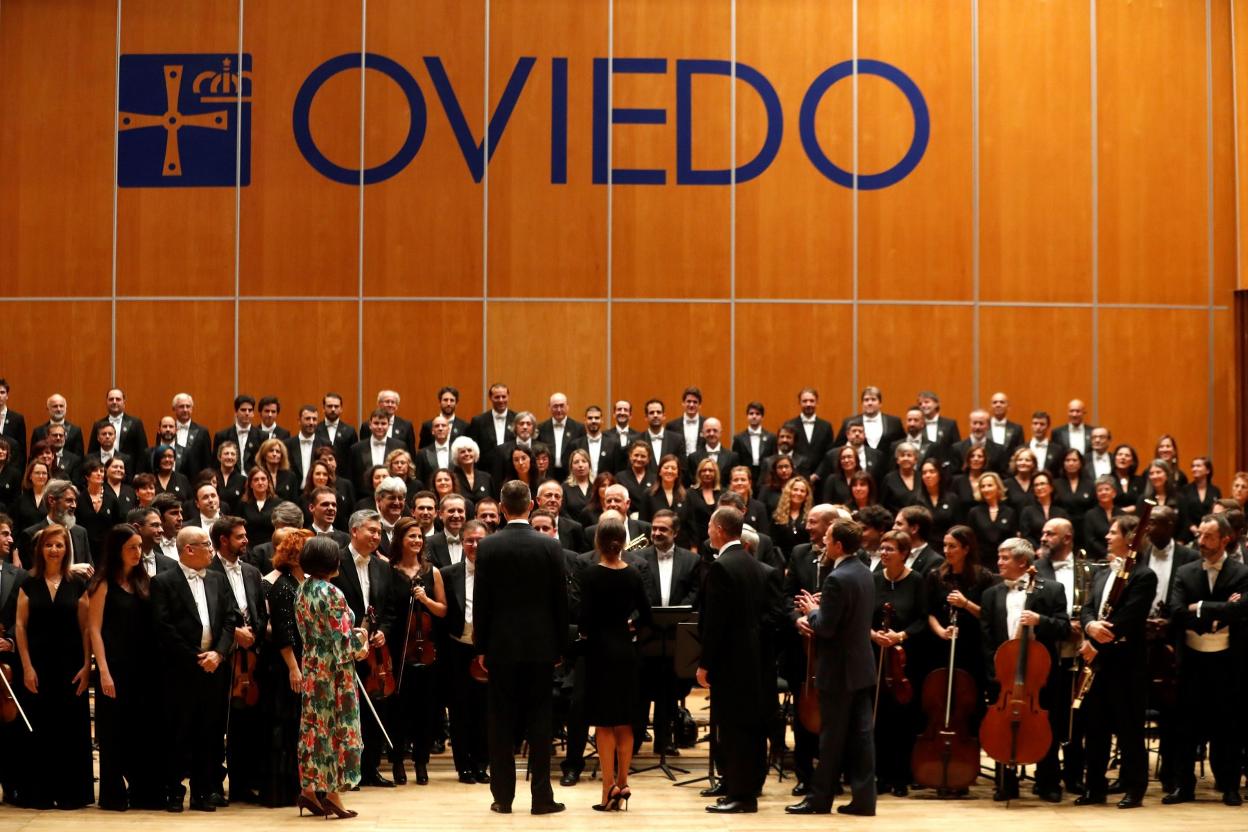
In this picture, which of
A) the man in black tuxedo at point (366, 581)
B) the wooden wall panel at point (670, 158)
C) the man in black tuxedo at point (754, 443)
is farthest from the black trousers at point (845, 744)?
the wooden wall panel at point (670, 158)

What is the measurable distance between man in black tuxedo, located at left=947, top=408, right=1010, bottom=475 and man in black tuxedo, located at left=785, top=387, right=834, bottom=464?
3.12ft

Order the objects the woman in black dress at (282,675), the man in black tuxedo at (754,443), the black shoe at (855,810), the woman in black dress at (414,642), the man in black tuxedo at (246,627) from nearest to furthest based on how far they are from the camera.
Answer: the woman in black dress at (282,675) → the black shoe at (855,810) → the man in black tuxedo at (246,627) → the woman in black dress at (414,642) → the man in black tuxedo at (754,443)

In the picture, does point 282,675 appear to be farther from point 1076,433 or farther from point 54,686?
point 1076,433

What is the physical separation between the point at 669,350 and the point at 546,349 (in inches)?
40.8

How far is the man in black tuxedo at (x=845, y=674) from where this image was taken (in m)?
6.79

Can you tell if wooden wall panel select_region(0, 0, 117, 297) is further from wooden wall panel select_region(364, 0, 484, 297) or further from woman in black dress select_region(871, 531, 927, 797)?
woman in black dress select_region(871, 531, 927, 797)

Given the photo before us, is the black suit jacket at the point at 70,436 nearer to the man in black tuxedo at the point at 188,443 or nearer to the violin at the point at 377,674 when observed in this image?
the man in black tuxedo at the point at 188,443

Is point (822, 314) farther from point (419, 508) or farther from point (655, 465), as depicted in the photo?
point (419, 508)

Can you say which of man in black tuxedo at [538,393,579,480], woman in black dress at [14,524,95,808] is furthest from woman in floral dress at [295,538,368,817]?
man in black tuxedo at [538,393,579,480]

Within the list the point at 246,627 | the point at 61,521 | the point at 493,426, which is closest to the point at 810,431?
the point at 493,426

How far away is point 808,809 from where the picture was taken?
6965 mm

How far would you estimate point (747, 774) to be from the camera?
695 centimetres

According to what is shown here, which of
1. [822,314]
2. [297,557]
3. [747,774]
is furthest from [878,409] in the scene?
[297,557]

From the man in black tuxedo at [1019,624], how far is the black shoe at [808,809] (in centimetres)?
93
